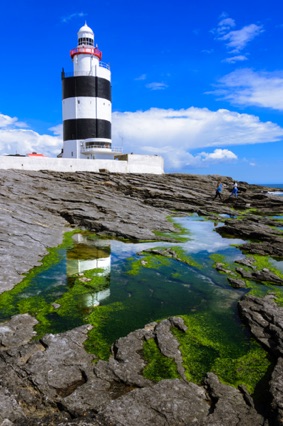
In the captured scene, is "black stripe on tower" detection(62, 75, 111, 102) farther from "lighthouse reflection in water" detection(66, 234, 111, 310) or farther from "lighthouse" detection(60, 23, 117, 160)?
"lighthouse reflection in water" detection(66, 234, 111, 310)

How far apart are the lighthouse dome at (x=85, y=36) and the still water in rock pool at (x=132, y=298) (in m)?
42.4

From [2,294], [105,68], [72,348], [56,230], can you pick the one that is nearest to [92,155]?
[105,68]

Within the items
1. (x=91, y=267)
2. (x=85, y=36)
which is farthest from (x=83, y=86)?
(x=91, y=267)

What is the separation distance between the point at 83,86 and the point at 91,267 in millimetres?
39370

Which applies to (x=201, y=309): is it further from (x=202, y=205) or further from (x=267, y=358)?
(x=202, y=205)

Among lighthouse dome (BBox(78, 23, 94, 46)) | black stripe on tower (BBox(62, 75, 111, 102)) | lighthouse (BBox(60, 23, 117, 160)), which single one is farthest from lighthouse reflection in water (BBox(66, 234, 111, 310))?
lighthouse dome (BBox(78, 23, 94, 46))

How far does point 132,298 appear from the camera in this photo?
11188 mm

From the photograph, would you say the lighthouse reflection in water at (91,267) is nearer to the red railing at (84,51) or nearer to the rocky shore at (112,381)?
the rocky shore at (112,381)

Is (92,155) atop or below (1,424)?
atop

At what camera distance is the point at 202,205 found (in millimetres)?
36125

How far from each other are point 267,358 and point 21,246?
40.8 ft

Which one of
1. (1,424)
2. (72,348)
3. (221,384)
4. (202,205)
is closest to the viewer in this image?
(1,424)

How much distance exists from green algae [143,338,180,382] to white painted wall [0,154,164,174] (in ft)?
110

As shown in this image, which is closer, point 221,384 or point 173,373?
point 221,384
